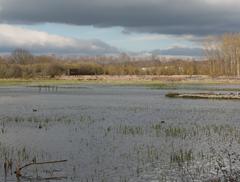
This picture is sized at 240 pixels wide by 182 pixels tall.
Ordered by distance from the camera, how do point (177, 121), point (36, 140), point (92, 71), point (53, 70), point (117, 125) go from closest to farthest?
1. point (36, 140)
2. point (117, 125)
3. point (177, 121)
4. point (53, 70)
5. point (92, 71)

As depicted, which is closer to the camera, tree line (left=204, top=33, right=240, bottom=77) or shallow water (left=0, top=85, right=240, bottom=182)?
shallow water (left=0, top=85, right=240, bottom=182)

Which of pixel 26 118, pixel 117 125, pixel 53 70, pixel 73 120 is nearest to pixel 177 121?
pixel 117 125

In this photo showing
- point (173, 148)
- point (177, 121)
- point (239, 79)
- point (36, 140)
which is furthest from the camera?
point (239, 79)

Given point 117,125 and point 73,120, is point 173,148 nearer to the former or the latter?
point 117,125

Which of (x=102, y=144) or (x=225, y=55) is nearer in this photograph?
(x=102, y=144)

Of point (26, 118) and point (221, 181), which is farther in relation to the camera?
point (26, 118)

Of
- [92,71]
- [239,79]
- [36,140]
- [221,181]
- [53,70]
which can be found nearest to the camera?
[221,181]

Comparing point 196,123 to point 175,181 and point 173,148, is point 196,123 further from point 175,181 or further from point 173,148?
point 175,181

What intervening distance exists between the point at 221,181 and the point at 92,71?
533 feet

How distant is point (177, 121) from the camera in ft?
112

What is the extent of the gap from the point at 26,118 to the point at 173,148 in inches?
678

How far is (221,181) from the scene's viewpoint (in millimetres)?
14305

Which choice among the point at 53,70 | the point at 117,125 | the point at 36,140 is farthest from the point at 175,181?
the point at 53,70

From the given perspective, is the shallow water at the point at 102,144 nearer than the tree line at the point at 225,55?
Yes
